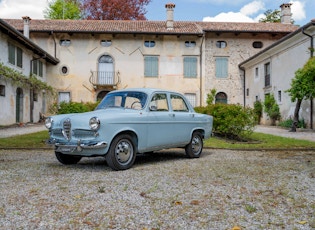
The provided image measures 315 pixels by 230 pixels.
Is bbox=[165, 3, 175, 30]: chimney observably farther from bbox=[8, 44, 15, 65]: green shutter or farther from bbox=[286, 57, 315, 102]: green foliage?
bbox=[286, 57, 315, 102]: green foliage

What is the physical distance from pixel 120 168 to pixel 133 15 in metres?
30.8

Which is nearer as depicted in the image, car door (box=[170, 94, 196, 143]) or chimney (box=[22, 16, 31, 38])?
car door (box=[170, 94, 196, 143])

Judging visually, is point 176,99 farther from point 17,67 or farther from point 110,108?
point 17,67

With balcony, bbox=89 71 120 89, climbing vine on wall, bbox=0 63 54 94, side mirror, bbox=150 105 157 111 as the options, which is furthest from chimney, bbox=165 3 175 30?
side mirror, bbox=150 105 157 111

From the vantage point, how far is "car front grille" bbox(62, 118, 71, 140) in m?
5.76

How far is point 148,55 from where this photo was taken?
27.5 meters

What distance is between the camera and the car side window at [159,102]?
21.6 feet

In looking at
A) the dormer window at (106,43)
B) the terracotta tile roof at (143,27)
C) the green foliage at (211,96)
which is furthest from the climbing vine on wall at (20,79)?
the green foliage at (211,96)

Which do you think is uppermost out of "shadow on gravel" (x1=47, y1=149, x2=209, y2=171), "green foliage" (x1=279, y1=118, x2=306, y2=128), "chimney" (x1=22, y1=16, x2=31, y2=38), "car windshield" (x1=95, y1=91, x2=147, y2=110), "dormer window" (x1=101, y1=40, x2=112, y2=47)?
"chimney" (x1=22, y1=16, x2=31, y2=38)

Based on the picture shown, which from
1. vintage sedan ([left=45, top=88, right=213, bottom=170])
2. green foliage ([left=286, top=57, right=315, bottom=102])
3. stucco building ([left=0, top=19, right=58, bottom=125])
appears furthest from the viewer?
stucco building ([left=0, top=19, right=58, bottom=125])

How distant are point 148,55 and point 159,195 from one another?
24.1 meters

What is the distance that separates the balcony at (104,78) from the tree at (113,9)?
31.0 ft

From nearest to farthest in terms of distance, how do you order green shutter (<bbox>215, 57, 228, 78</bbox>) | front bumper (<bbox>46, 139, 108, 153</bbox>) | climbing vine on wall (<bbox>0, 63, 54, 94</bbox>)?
front bumper (<bbox>46, 139, 108, 153</bbox>)
climbing vine on wall (<bbox>0, 63, 54, 94</bbox>)
green shutter (<bbox>215, 57, 228, 78</bbox>)

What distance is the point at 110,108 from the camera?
260 inches
